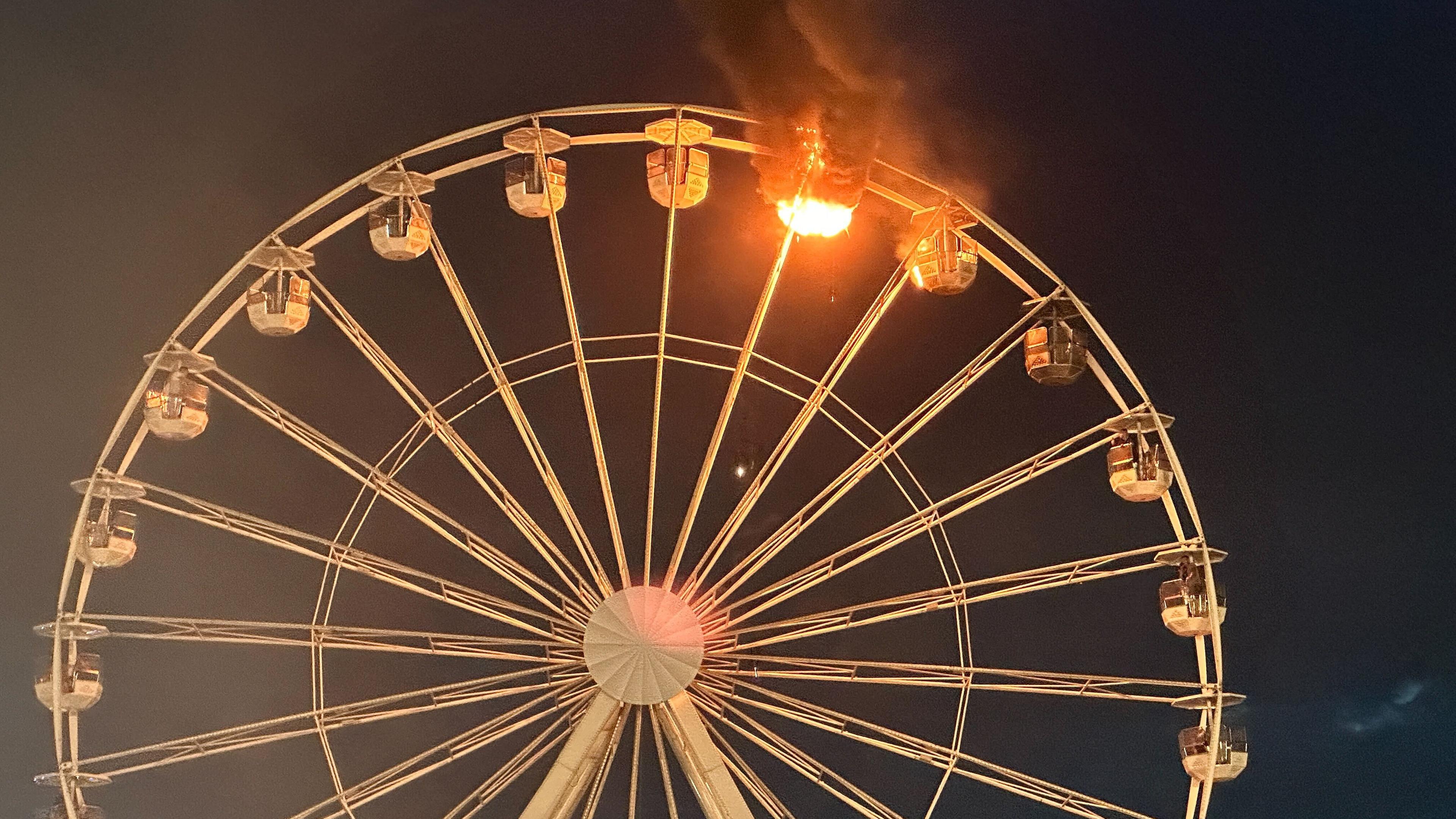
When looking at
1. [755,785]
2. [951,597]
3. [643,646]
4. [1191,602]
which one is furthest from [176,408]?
[1191,602]

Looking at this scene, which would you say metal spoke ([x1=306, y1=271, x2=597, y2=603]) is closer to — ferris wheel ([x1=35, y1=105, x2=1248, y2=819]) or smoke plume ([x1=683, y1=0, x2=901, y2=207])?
ferris wheel ([x1=35, y1=105, x2=1248, y2=819])

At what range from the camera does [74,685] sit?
845 centimetres

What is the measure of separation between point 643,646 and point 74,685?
125 inches

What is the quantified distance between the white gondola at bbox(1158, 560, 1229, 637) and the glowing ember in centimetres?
281

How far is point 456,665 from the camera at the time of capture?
37.2 feet

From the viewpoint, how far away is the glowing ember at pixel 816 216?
8.74m

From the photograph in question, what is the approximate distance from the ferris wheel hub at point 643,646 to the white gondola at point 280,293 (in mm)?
2424

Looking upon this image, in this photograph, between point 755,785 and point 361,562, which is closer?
point 755,785

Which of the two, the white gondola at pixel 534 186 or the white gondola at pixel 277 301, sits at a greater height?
the white gondola at pixel 534 186

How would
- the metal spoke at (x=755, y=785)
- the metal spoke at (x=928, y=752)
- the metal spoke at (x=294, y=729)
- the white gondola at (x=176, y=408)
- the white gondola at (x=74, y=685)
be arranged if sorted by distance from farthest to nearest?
the metal spoke at (x=755, y=785)
the metal spoke at (x=928, y=752)
the metal spoke at (x=294, y=729)
the white gondola at (x=176, y=408)
the white gondola at (x=74, y=685)

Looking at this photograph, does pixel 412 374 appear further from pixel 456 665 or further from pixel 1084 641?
pixel 1084 641

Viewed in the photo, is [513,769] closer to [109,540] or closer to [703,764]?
[703,764]

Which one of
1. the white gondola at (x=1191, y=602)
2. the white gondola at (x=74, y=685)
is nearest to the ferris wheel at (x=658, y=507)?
the white gondola at (x=1191, y=602)

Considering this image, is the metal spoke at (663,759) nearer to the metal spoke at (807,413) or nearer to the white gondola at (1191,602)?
the metal spoke at (807,413)
